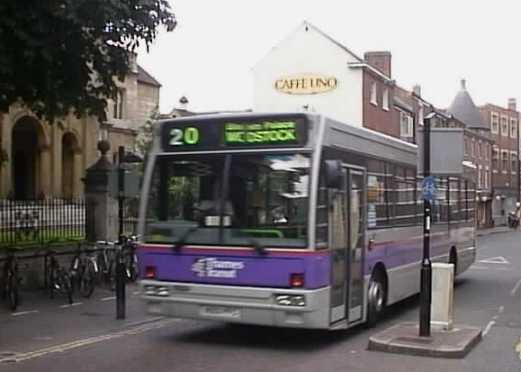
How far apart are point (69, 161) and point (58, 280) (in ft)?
91.5

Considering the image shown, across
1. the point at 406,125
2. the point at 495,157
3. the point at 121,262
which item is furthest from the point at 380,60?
the point at 495,157

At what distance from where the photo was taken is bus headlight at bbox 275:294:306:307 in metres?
9.96

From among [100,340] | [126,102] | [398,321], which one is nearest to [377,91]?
[126,102]

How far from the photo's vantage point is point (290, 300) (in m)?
10.0

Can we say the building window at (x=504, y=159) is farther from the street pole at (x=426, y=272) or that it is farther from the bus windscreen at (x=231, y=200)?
the bus windscreen at (x=231, y=200)

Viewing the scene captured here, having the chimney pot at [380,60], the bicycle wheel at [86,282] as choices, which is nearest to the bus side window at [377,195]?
the bicycle wheel at [86,282]

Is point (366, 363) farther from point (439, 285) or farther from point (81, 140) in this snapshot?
point (81, 140)

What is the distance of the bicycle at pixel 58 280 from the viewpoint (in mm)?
15925

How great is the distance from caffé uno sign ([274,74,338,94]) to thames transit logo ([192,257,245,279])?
35729 mm

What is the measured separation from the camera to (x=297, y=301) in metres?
9.98

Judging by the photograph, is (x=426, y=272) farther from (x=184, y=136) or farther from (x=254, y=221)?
(x=184, y=136)

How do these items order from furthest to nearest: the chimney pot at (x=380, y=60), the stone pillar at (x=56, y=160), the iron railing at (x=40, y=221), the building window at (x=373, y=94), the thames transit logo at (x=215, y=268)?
1. the chimney pot at (x=380, y=60)
2. the building window at (x=373, y=94)
3. the stone pillar at (x=56, y=160)
4. the iron railing at (x=40, y=221)
5. the thames transit logo at (x=215, y=268)

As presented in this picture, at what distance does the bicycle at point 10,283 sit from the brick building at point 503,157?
250 feet

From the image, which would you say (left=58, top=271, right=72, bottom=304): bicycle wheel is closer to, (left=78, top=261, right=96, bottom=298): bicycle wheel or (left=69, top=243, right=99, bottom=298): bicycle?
(left=69, top=243, right=99, bottom=298): bicycle
